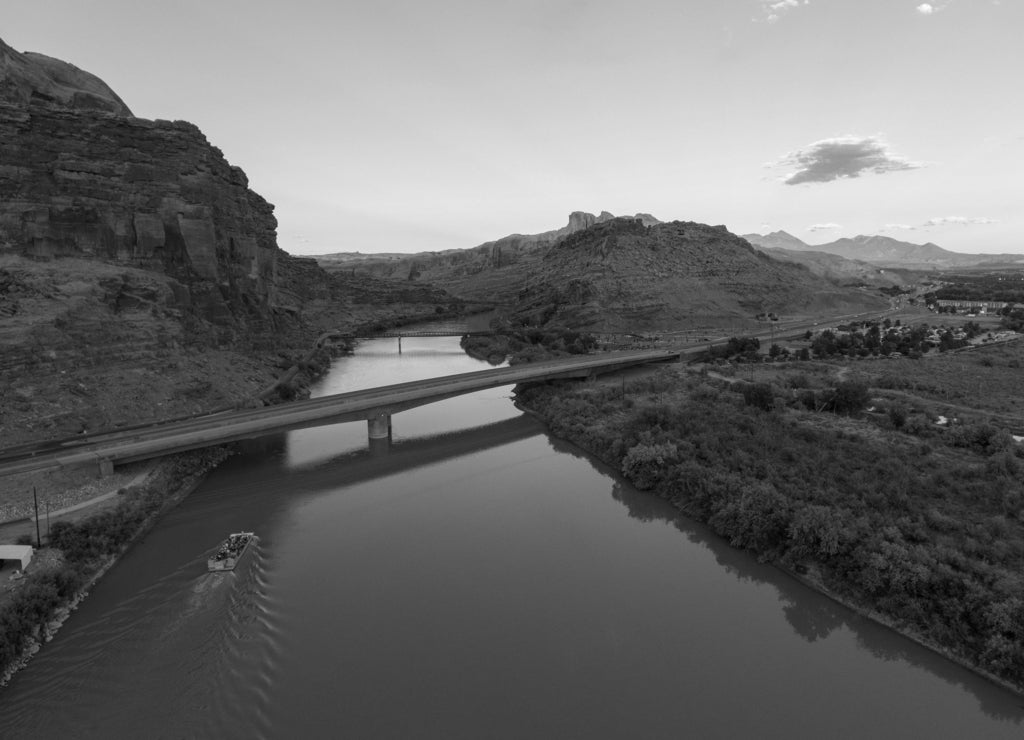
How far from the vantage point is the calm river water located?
1105 cm

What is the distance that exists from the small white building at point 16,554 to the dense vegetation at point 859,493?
20079mm

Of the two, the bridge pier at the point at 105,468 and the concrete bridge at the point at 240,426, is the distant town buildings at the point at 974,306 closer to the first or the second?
the concrete bridge at the point at 240,426

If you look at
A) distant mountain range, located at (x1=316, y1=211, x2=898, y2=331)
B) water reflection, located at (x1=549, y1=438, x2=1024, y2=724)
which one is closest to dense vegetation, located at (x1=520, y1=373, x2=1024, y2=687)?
water reflection, located at (x1=549, y1=438, x2=1024, y2=724)

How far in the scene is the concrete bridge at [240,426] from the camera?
20375 millimetres

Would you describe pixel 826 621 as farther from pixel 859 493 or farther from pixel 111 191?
pixel 111 191

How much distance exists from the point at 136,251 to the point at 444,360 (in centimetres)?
3395

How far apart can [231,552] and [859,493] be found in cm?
2042

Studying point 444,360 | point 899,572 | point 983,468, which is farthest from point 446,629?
point 444,360

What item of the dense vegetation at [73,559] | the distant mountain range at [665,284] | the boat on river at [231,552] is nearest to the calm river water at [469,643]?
the boat on river at [231,552]

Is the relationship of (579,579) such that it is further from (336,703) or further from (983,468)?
(983,468)

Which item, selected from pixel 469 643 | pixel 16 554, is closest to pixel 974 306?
pixel 469 643

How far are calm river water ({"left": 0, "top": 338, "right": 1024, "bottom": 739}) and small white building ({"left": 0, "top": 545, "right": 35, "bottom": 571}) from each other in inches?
71.4

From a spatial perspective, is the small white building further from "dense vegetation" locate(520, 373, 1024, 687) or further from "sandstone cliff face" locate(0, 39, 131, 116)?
"sandstone cliff face" locate(0, 39, 131, 116)

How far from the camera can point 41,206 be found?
28.3 metres
